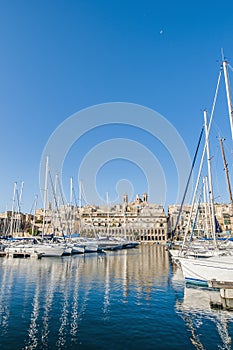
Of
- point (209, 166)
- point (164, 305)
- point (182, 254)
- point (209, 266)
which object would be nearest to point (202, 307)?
point (164, 305)

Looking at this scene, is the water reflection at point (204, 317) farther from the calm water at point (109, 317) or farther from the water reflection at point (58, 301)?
the water reflection at point (58, 301)

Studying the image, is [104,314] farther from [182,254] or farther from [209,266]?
[182,254]

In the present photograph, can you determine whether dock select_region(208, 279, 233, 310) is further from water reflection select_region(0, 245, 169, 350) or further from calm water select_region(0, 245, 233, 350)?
water reflection select_region(0, 245, 169, 350)

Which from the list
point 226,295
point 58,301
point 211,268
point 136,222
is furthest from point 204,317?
point 136,222

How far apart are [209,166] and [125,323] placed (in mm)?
17493

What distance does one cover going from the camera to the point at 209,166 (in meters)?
24.7

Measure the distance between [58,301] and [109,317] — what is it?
4169 millimetres

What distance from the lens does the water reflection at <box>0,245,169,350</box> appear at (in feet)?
34.5

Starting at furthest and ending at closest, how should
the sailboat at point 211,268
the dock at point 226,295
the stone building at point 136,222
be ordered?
the stone building at point 136,222, the sailboat at point 211,268, the dock at point 226,295

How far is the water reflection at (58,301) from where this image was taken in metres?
10.5

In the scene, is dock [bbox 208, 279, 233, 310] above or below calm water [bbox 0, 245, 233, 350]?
above

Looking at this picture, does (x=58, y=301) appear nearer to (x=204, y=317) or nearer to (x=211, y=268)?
(x=204, y=317)

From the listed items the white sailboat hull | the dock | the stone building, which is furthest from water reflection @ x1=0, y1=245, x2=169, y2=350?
the stone building

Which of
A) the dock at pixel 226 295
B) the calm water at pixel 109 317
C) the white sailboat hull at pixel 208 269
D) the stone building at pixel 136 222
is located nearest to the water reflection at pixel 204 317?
the calm water at pixel 109 317
